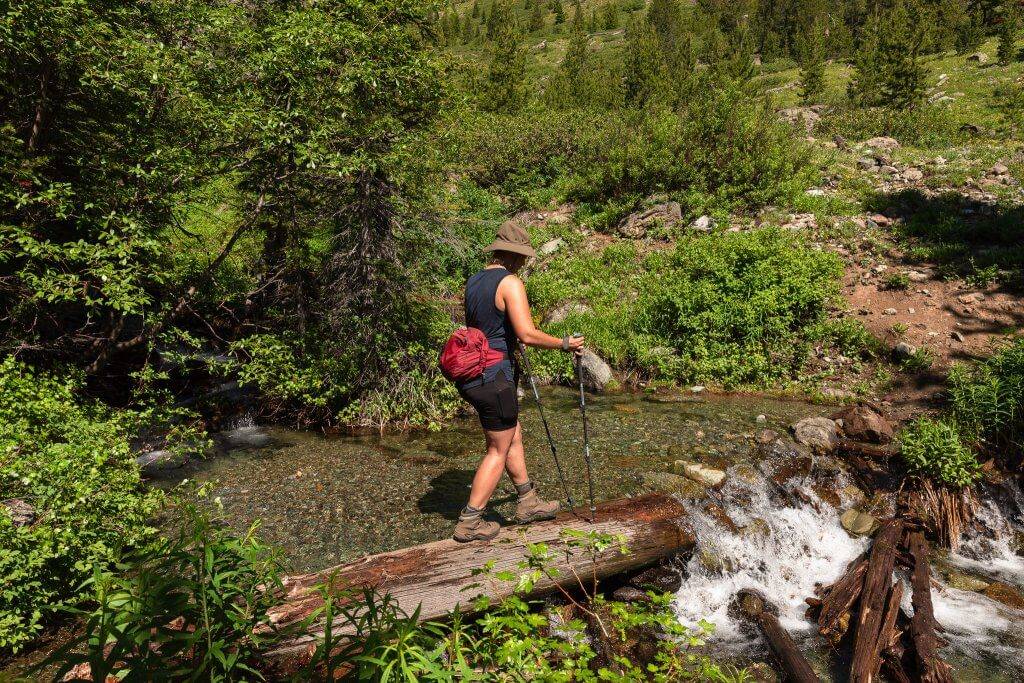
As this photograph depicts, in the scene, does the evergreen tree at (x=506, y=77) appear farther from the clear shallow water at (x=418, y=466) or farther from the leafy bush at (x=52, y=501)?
the leafy bush at (x=52, y=501)

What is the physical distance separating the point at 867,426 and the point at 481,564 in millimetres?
6779

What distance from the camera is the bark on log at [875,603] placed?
173 inches

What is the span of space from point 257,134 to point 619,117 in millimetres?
20378

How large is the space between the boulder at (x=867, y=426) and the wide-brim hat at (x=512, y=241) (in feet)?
21.2

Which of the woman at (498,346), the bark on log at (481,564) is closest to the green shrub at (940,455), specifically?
the bark on log at (481,564)

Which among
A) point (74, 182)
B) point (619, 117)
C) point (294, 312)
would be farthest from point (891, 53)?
point (74, 182)

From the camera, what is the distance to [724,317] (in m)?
11.3

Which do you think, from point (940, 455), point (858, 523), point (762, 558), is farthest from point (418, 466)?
point (940, 455)

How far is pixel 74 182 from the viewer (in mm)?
6512

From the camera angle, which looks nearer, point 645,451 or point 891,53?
point 645,451

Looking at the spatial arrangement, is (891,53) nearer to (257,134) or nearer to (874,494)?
(874,494)

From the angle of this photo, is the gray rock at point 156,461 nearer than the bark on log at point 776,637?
No

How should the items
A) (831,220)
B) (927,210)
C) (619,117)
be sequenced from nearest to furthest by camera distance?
(927,210) → (831,220) → (619,117)

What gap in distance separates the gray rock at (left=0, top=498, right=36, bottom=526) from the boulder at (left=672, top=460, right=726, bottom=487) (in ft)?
23.0
